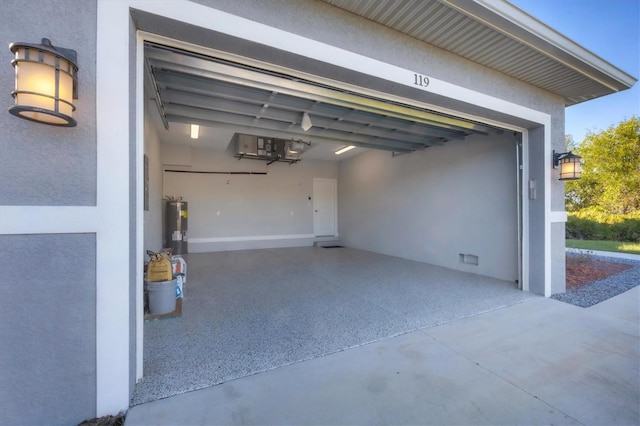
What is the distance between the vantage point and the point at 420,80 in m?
2.64

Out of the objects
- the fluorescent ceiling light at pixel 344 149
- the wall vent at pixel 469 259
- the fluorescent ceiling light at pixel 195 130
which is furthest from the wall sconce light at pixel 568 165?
the fluorescent ceiling light at pixel 195 130

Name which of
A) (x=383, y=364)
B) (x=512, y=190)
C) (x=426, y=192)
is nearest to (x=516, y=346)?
(x=383, y=364)

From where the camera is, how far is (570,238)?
10555 mm

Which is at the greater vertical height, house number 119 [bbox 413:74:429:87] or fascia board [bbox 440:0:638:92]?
fascia board [bbox 440:0:638:92]

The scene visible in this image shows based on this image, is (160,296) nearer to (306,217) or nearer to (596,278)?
(306,217)

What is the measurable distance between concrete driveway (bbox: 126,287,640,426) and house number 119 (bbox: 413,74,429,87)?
2.56 m

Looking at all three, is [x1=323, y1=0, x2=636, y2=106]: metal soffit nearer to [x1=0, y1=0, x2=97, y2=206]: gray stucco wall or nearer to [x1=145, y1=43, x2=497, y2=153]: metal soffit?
[x1=145, y1=43, x2=497, y2=153]: metal soffit

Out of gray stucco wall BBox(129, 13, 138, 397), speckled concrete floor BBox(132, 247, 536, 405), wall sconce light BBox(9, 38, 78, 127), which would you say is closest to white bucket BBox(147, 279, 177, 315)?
speckled concrete floor BBox(132, 247, 536, 405)

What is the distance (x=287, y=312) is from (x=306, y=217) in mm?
5970

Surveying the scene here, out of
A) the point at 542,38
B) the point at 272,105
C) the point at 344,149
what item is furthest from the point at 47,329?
the point at 344,149

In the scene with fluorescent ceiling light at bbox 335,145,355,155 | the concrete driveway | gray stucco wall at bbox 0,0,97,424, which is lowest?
the concrete driveway

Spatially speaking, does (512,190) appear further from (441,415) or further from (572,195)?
(572,195)

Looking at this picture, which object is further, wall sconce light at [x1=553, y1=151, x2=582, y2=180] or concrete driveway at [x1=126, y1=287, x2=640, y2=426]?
wall sconce light at [x1=553, y1=151, x2=582, y2=180]

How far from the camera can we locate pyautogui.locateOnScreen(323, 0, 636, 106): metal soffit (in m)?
2.24
